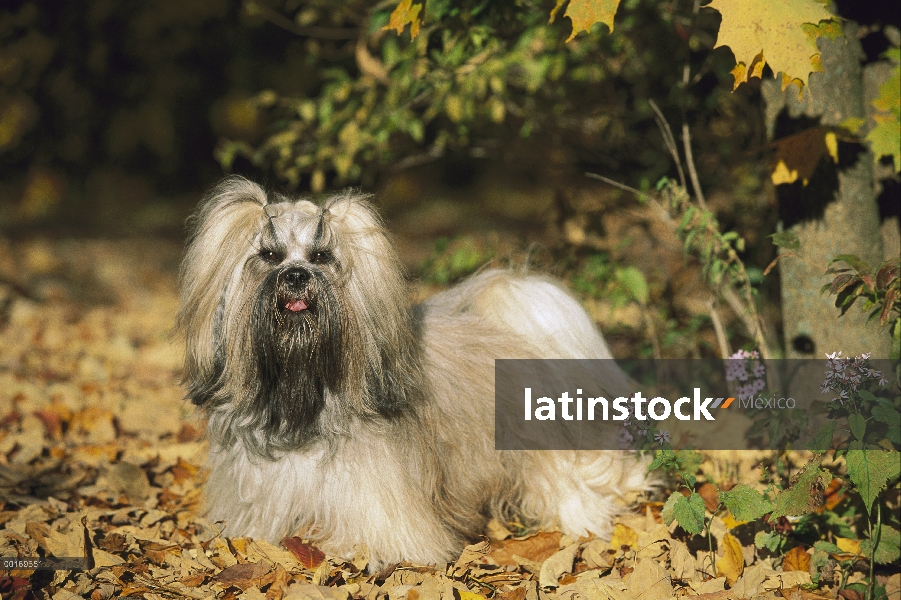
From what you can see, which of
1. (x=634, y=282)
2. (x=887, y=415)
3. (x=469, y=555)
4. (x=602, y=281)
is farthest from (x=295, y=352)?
(x=602, y=281)

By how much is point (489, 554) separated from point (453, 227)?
10.6m

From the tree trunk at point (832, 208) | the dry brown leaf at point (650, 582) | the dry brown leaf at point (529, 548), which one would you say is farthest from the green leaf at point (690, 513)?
the tree trunk at point (832, 208)

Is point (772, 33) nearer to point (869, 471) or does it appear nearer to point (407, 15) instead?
point (407, 15)

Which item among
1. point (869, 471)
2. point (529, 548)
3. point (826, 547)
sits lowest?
point (529, 548)

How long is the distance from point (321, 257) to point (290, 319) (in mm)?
279

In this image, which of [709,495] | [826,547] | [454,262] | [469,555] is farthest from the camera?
[454,262]

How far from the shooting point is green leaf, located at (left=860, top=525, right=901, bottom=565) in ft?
10.5

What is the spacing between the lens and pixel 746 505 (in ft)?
10.2

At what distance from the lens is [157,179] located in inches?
661

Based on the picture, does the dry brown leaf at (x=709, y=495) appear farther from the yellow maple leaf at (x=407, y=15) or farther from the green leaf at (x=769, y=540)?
the yellow maple leaf at (x=407, y=15)

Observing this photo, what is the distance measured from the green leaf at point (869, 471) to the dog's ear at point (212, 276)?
7.35ft

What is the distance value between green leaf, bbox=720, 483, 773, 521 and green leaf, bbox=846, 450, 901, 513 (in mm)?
310

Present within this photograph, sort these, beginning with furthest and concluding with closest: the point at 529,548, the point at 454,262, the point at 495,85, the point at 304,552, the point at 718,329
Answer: the point at 454,262 < the point at 495,85 < the point at 718,329 < the point at 529,548 < the point at 304,552

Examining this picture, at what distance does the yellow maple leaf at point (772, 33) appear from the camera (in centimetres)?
288
